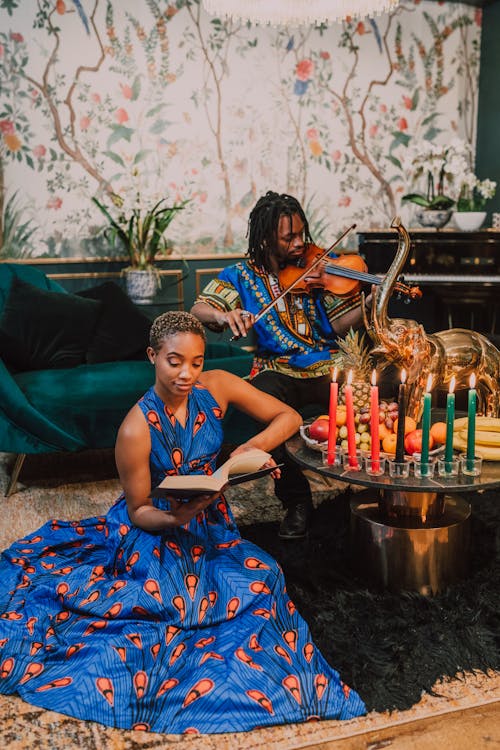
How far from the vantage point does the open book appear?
176 centimetres

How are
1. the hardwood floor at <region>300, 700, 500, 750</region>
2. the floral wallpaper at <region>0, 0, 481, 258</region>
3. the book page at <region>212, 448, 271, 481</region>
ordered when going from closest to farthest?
the hardwood floor at <region>300, 700, 500, 750</region>, the book page at <region>212, 448, 271, 481</region>, the floral wallpaper at <region>0, 0, 481, 258</region>

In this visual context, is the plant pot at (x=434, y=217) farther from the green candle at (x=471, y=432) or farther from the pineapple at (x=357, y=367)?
the green candle at (x=471, y=432)

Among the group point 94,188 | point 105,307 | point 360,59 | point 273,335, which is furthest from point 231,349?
point 360,59

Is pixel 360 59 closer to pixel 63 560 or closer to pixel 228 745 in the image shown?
pixel 63 560

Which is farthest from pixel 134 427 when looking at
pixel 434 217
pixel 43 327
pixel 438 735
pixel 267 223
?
pixel 434 217

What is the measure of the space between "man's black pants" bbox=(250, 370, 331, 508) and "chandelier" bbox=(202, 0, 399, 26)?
1.31 metres

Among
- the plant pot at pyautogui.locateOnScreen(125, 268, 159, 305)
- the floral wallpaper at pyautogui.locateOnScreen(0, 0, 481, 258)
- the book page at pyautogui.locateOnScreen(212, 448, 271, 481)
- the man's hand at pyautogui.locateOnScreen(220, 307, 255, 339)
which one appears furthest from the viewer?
the floral wallpaper at pyautogui.locateOnScreen(0, 0, 481, 258)

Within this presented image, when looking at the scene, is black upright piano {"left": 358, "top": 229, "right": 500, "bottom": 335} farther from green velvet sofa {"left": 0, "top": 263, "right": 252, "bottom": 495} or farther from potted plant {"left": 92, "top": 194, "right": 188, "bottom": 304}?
green velvet sofa {"left": 0, "top": 263, "right": 252, "bottom": 495}

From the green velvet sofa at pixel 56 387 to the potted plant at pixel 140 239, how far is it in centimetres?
99

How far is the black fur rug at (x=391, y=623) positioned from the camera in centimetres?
195

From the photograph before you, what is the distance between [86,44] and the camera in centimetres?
514

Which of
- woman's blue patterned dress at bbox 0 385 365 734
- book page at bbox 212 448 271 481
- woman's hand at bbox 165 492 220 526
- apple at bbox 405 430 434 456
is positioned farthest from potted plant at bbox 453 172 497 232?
woman's hand at bbox 165 492 220 526

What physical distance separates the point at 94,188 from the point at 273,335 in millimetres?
2863

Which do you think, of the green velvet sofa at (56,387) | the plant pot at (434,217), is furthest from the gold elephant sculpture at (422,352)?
the plant pot at (434,217)
